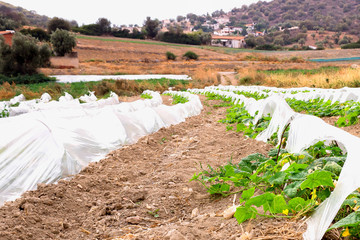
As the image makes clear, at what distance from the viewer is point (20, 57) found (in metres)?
22.8

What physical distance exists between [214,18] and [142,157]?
576ft

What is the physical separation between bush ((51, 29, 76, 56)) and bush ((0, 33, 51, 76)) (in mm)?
6533

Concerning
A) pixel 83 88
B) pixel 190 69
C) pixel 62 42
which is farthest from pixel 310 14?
pixel 83 88

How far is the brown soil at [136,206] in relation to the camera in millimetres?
1786

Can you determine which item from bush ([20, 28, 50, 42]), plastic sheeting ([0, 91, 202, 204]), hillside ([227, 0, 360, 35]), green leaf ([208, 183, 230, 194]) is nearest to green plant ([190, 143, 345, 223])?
green leaf ([208, 183, 230, 194])

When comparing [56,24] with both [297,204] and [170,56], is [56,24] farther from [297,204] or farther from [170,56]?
[297,204]

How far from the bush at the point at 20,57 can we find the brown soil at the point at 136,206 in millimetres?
21965

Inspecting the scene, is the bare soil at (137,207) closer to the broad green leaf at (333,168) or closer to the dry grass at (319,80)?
the broad green leaf at (333,168)

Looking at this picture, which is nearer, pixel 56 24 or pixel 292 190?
pixel 292 190

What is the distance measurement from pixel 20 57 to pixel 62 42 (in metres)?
7.95

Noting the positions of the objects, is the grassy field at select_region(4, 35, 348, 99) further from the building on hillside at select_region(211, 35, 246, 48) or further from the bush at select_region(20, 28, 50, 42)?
the building on hillside at select_region(211, 35, 246, 48)

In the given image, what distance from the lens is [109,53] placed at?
4238 centimetres

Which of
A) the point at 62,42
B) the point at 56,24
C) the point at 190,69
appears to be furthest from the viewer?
Result: the point at 56,24

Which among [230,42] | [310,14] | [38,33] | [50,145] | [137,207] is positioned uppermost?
[310,14]
